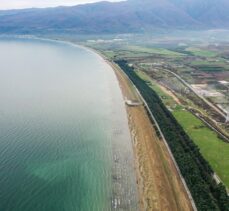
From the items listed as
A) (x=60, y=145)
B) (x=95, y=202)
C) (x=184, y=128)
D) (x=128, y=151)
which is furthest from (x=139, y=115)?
(x=95, y=202)

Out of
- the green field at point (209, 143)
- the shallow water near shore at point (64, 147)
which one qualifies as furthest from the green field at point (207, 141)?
the shallow water near shore at point (64, 147)

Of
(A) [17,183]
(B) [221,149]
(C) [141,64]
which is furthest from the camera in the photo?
(C) [141,64]

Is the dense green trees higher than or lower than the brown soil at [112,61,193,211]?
higher

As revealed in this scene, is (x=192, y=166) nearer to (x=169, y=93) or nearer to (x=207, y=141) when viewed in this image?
(x=207, y=141)

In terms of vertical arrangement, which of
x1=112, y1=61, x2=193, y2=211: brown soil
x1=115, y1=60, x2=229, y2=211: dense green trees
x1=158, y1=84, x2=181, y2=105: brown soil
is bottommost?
x1=112, y1=61, x2=193, y2=211: brown soil

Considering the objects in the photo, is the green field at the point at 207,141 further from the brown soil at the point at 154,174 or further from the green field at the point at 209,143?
the brown soil at the point at 154,174

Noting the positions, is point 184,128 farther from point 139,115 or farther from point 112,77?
point 112,77

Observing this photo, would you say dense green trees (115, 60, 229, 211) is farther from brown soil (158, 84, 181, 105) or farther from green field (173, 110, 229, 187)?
brown soil (158, 84, 181, 105)

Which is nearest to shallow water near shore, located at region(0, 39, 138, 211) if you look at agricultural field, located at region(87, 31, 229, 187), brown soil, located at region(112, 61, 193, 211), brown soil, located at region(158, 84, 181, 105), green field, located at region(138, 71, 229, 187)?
brown soil, located at region(112, 61, 193, 211)
